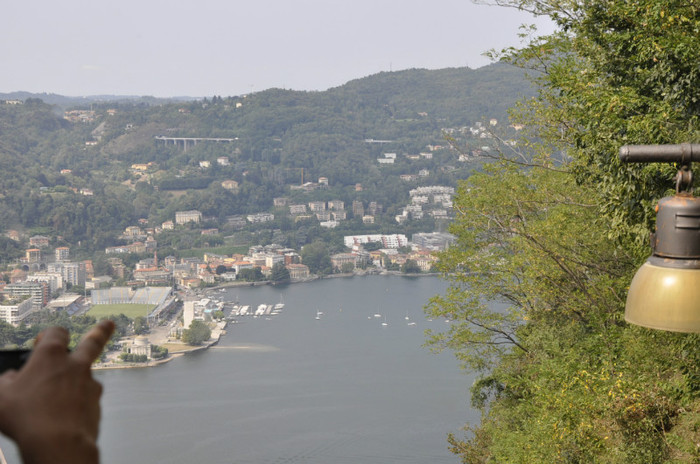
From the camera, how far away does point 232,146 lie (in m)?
52.4

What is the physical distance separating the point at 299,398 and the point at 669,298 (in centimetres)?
1762

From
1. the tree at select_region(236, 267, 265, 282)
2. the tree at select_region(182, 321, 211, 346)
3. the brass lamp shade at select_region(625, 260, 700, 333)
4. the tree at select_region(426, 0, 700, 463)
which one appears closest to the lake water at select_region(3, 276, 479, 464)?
the tree at select_region(182, 321, 211, 346)

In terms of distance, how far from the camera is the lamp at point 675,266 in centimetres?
127

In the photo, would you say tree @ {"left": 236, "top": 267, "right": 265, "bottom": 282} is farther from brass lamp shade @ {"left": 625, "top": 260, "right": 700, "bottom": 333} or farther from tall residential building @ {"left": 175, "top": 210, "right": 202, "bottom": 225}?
brass lamp shade @ {"left": 625, "top": 260, "right": 700, "bottom": 333}

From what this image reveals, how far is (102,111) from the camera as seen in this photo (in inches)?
2302

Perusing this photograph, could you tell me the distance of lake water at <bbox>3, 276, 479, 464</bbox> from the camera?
15203 millimetres

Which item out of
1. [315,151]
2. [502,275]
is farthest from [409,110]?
[502,275]

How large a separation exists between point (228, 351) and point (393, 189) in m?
24.1

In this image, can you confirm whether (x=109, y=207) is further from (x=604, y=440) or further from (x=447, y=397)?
(x=604, y=440)

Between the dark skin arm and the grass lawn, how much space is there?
2172 cm

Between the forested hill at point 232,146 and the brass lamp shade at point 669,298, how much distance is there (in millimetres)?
35538

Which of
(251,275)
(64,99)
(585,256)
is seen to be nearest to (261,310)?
(251,275)

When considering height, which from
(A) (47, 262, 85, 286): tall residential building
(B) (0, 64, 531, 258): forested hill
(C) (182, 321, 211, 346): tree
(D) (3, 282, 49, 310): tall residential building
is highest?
(B) (0, 64, 531, 258): forested hill

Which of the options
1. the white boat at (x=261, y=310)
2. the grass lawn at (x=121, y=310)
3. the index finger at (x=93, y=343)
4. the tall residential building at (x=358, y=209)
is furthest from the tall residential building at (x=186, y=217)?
the index finger at (x=93, y=343)
